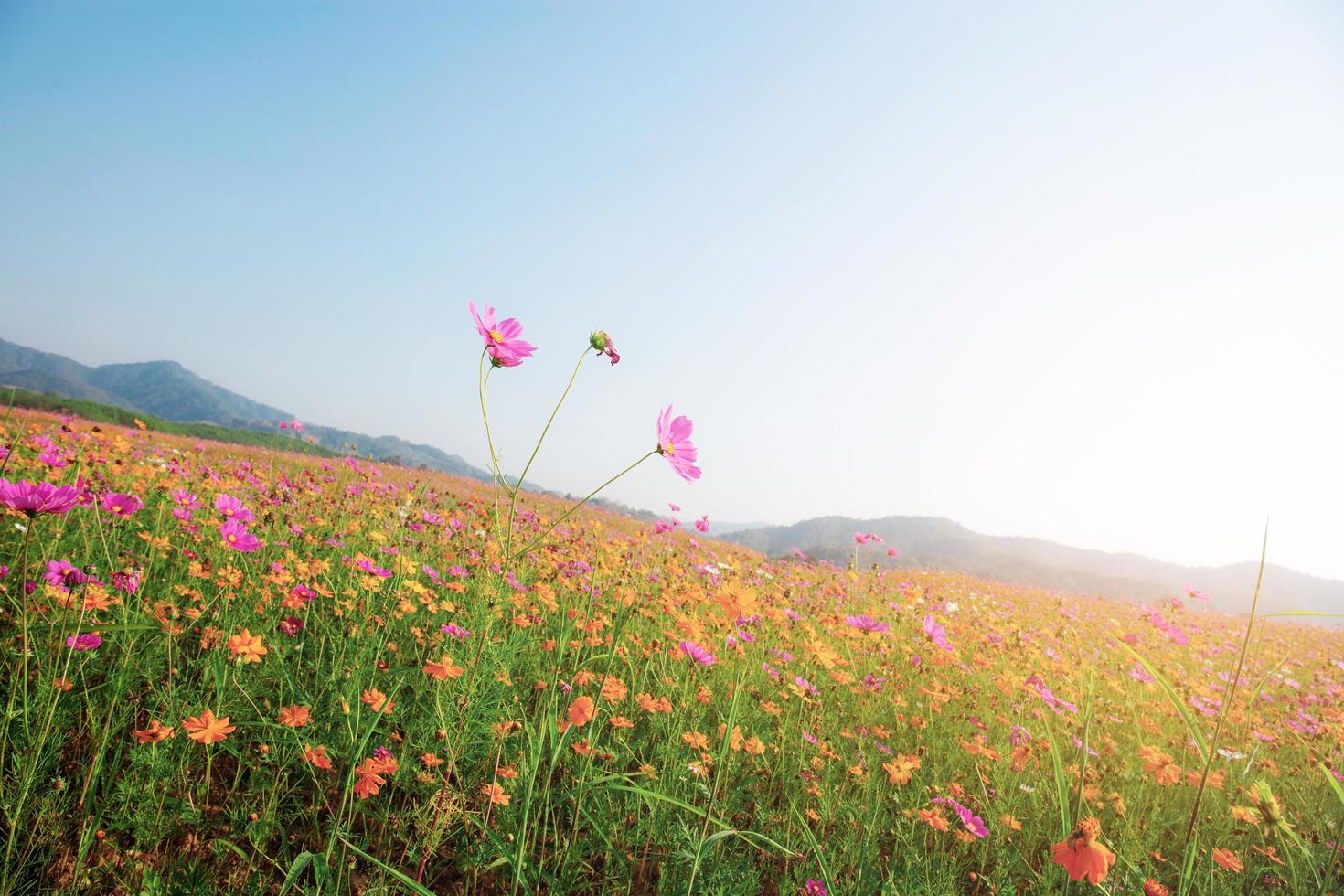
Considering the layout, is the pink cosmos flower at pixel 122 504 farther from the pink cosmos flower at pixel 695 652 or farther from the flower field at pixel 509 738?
the pink cosmos flower at pixel 695 652

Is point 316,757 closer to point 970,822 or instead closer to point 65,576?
point 65,576

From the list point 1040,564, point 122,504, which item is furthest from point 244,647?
point 1040,564

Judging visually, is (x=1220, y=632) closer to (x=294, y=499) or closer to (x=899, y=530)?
(x=294, y=499)

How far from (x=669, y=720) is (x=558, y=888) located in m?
0.86

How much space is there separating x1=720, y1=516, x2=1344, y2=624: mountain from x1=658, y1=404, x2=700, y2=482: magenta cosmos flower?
439 centimetres

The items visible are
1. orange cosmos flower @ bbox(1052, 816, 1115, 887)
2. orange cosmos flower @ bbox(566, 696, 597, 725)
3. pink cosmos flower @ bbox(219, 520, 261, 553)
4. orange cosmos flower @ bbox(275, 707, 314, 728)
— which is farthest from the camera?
pink cosmos flower @ bbox(219, 520, 261, 553)

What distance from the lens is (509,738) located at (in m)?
1.90

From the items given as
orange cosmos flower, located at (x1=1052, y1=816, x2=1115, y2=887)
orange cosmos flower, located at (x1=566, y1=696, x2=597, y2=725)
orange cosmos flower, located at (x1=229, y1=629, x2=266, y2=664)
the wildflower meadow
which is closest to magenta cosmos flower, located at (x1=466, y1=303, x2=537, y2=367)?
the wildflower meadow

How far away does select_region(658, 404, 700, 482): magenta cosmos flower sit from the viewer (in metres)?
1.38

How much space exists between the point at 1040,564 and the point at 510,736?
52.5 meters

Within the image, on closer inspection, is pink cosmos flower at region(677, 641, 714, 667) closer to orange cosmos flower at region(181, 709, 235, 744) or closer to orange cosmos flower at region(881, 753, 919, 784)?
orange cosmos flower at region(881, 753, 919, 784)

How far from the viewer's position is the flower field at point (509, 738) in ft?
4.28

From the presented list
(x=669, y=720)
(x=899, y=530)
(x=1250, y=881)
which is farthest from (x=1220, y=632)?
(x=899, y=530)

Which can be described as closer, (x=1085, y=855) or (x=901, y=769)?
(x=1085, y=855)
